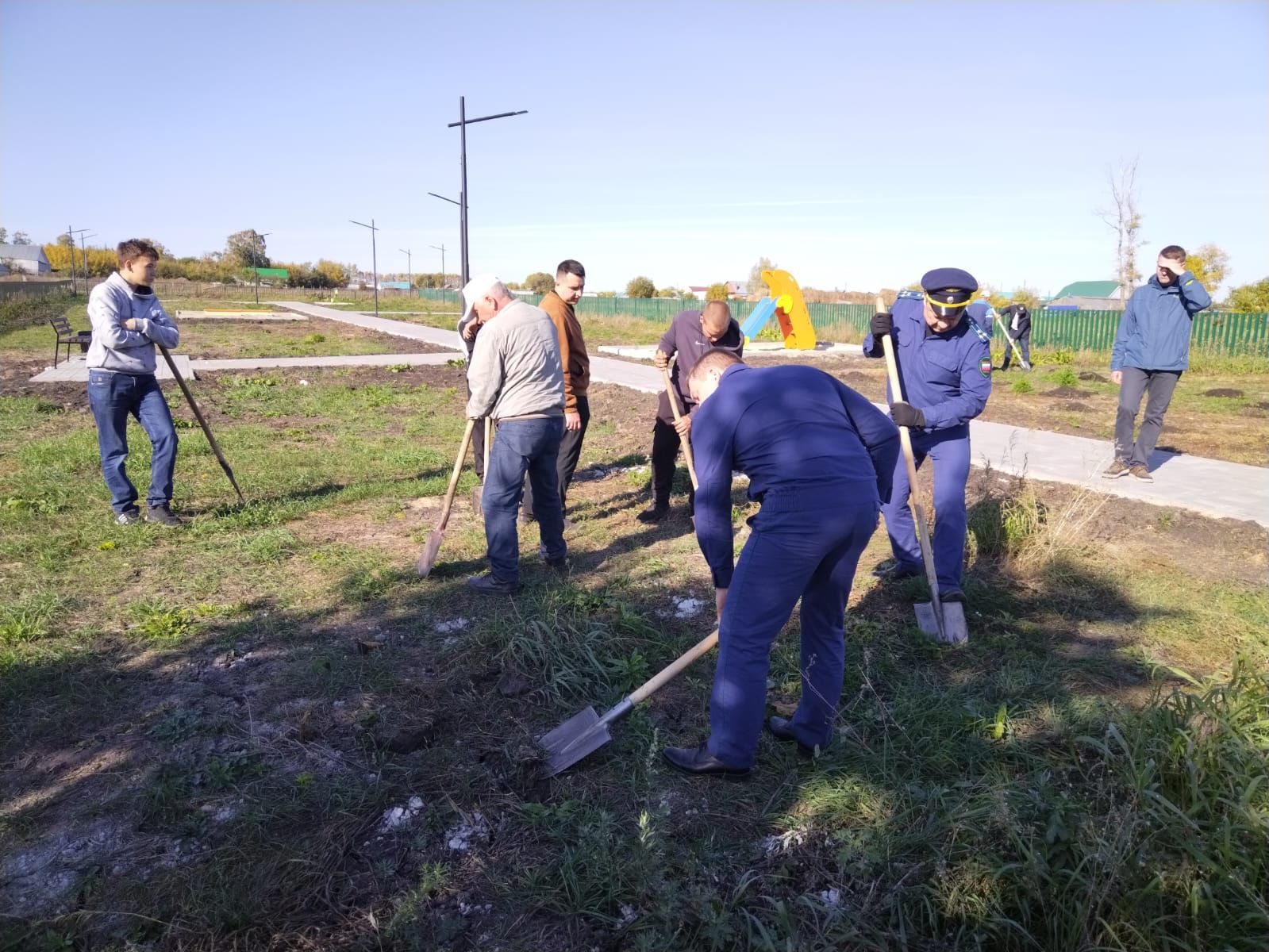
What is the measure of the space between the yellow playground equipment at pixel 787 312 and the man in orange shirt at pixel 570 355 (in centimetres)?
186

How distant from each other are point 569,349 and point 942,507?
9.06ft

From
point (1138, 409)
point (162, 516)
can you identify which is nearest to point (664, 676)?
point (162, 516)

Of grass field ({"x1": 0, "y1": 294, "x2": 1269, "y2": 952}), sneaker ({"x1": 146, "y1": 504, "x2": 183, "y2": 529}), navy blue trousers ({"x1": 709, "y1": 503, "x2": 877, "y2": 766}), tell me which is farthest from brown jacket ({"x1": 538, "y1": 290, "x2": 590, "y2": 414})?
navy blue trousers ({"x1": 709, "y1": 503, "x2": 877, "y2": 766})

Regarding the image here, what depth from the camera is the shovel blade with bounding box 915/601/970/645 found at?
4410 millimetres

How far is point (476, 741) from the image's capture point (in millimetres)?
3555

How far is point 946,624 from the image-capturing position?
14.7 ft

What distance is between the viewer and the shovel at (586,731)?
3320mm

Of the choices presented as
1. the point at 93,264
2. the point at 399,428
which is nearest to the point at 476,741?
the point at 399,428

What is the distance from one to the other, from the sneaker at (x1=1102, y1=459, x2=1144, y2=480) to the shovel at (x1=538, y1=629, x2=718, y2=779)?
568 cm

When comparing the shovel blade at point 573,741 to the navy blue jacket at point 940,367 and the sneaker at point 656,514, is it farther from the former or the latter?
the sneaker at point 656,514

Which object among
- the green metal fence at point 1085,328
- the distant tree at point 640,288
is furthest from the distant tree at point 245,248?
the green metal fence at point 1085,328

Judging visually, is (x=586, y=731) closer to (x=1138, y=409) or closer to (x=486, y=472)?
(x=486, y=472)

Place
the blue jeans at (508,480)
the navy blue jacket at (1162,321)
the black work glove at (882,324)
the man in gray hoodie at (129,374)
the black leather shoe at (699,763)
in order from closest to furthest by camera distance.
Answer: the black leather shoe at (699,763) < the black work glove at (882,324) < the blue jeans at (508,480) < the man in gray hoodie at (129,374) < the navy blue jacket at (1162,321)

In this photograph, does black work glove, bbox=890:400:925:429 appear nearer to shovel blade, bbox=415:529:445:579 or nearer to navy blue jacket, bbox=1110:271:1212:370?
shovel blade, bbox=415:529:445:579
